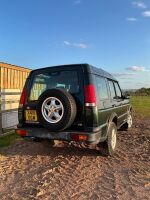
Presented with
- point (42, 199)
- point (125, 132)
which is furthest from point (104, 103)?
point (125, 132)

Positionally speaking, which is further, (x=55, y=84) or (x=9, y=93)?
(x=9, y=93)

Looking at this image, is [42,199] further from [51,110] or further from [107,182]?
[51,110]

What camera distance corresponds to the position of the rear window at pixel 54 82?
5.68 metres

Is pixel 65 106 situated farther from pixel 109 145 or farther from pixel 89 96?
pixel 109 145

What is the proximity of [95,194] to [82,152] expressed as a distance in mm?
2497

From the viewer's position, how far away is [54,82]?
595cm

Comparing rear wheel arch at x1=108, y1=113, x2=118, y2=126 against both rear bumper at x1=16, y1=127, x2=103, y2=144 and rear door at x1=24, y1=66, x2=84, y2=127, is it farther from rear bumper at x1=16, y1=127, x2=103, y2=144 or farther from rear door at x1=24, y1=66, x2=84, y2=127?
rear door at x1=24, y1=66, x2=84, y2=127

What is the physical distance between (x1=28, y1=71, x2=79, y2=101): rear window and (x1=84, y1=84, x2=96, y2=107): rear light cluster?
0.76 feet

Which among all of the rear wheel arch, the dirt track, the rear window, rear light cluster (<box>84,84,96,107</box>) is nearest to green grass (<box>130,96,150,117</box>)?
the rear wheel arch

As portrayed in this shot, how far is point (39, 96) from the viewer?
5691mm

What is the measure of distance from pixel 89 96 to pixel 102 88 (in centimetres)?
86

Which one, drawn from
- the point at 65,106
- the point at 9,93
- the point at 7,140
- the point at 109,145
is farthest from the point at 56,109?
the point at 9,93

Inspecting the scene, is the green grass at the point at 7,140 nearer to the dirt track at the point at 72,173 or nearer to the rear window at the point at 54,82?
the dirt track at the point at 72,173

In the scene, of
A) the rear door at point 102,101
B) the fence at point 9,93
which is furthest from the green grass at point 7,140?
the rear door at point 102,101
